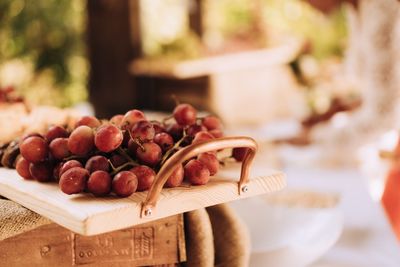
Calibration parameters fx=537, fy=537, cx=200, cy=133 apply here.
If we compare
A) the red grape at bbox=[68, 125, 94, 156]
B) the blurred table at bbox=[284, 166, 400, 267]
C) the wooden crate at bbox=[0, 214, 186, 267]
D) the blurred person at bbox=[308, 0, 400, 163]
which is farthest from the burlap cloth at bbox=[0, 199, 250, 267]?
the blurred person at bbox=[308, 0, 400, 163]

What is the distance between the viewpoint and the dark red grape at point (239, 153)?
1.11 metres

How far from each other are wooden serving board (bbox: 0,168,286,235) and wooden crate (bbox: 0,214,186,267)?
2.8 inches

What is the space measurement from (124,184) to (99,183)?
0.14 feet

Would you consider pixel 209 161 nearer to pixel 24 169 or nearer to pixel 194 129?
pixel 194 129

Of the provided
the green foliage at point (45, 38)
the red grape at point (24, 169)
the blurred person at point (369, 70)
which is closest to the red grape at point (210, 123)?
the red grape at point (24, 169)

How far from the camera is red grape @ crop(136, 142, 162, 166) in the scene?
3.05ft

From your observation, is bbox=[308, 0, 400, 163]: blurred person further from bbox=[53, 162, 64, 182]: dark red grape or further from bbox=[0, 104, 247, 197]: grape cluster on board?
bbox=[53, 162, 64, 182]: dark red grape

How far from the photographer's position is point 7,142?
122 centimetres

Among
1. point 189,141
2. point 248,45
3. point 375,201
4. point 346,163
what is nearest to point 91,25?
point 248,45

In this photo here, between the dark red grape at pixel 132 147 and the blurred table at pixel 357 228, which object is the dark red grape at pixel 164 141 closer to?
the dark red grape at pixel 132 147

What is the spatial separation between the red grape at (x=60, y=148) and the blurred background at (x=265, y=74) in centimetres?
50

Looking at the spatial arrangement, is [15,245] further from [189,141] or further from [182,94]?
[182,94]

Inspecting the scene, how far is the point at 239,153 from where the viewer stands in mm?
1110

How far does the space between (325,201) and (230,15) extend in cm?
447
